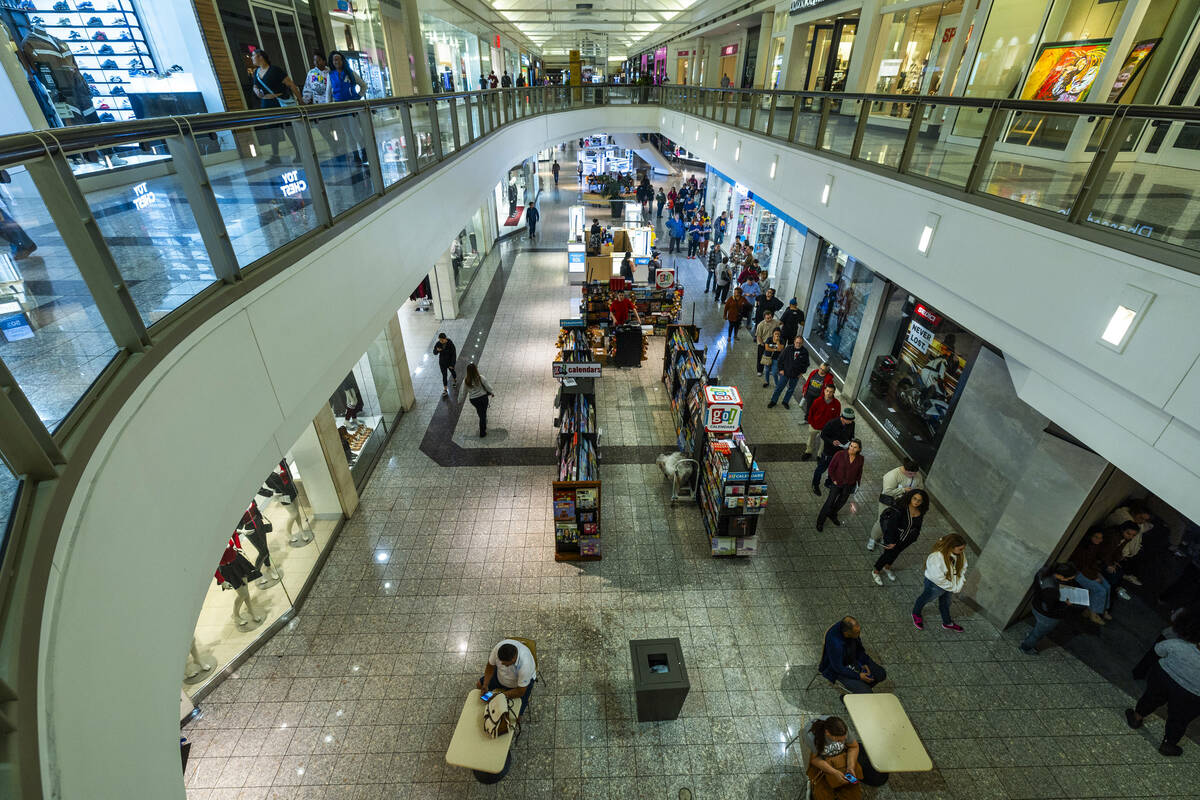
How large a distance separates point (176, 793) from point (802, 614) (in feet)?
18.9

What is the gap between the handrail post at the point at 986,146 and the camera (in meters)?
4.49

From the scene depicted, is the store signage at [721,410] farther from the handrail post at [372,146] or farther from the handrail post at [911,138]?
the handrail post at [372,146]

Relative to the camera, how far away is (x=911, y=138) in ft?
18.1

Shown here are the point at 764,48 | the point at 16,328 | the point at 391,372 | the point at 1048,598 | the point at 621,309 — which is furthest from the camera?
the point at 764,48

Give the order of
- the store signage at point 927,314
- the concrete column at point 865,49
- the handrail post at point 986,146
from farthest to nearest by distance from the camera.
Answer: the concrete column at point 865,49
the store signage at point 927,314
the handrail post at point 986,146

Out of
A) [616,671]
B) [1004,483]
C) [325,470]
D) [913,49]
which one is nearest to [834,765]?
[616,671]

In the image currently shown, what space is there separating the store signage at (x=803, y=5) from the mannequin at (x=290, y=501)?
45.8ft

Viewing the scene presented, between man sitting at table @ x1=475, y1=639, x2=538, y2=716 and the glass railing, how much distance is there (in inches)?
143

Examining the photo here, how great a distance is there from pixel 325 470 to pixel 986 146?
8.11 m

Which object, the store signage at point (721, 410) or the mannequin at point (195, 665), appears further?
the store signage at point (721, 410)

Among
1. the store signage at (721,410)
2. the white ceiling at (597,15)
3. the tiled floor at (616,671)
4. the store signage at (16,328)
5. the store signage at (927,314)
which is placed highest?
the white ceiling at (597,15)

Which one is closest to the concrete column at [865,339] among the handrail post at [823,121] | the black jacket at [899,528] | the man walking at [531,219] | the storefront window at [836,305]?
the storefront window at [836,305]

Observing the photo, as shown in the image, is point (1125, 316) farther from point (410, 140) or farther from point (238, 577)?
point (238, 577)

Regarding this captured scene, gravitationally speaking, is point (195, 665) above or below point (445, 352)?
below
